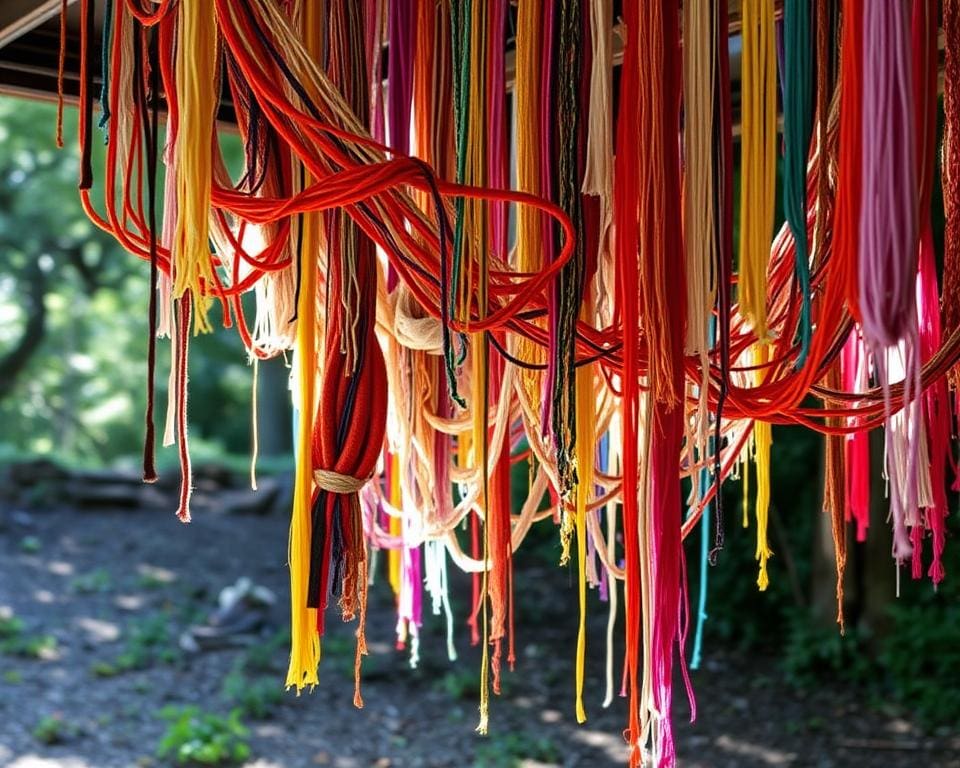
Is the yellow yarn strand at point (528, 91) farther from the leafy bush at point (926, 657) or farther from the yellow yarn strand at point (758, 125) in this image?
the leafy bush at point (926, 657)

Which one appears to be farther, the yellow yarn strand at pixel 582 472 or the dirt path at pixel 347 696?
the dirt path at pixel 347 696

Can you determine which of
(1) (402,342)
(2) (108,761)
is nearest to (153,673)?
(2) (108,761)

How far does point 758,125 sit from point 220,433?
10.5m

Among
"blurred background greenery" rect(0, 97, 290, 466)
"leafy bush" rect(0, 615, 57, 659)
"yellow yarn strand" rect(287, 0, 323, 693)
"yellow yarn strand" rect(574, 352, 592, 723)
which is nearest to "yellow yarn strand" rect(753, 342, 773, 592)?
"yellow yarn strand" rect(574, 352, 592, 723)

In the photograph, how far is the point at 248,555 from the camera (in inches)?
226

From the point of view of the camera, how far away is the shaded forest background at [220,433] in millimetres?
3859

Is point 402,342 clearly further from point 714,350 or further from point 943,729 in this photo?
point 943,729

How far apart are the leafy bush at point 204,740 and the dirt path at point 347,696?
4 cm

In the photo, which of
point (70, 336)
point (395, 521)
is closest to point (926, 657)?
point (395, 521)

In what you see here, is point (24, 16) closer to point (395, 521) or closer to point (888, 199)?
point (395, 521)

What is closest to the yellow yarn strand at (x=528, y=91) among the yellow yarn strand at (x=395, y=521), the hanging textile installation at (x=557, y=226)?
the hanging textile installation at (x=557, y=226)

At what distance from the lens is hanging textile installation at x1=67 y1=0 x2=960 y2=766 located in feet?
3.23

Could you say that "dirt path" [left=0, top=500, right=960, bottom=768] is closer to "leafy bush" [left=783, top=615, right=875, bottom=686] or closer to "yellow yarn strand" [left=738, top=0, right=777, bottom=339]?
"leafy bush" [left=783, top=615, right=875, bottom=686]

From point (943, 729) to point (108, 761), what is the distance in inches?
102
